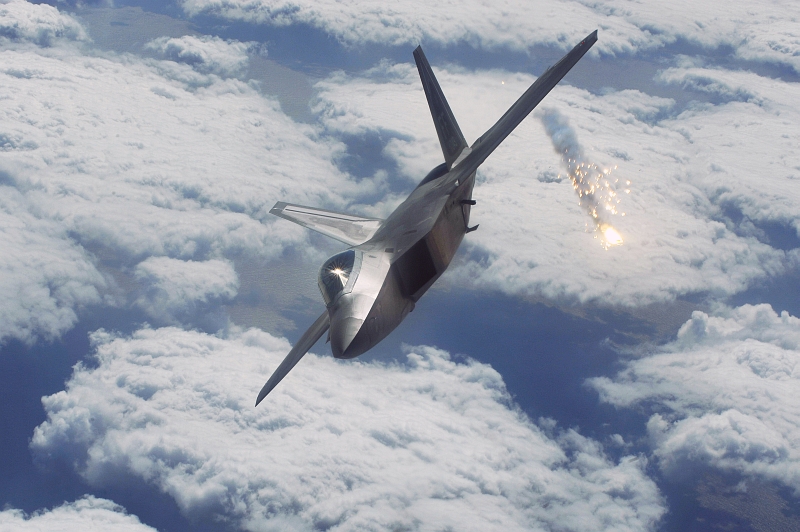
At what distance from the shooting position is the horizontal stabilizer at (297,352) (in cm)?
2855

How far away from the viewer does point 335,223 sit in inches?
1483

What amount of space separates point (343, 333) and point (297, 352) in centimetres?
470

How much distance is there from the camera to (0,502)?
9031 cm

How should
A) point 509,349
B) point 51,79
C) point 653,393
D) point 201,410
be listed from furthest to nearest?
point 51,79 → point 509,349 → point 653,393 → point 201,410

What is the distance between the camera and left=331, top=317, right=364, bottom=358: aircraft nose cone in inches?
1006

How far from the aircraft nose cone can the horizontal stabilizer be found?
6.03 ft

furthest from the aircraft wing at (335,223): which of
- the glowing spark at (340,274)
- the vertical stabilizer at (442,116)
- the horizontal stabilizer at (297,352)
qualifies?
the vertical stabilizer at (442,116)

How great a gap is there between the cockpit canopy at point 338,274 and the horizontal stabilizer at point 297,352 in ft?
4.50

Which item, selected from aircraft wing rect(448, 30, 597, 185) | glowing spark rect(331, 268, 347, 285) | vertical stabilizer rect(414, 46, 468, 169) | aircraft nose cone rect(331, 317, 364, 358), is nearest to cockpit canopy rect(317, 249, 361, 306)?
glowing spark rect(331, 268, 347, 285)

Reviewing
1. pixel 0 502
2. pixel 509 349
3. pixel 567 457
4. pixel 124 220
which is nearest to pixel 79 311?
pixel 124 220

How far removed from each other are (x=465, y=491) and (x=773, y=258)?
107483 millimetres

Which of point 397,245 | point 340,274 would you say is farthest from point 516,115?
point 340,274

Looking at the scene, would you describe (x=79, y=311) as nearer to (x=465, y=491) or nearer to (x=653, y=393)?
(x=465, y=491)

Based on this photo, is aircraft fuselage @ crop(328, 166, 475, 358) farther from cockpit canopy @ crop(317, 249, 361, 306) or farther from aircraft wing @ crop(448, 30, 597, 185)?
aircraft wing @ crop(448, 30, 597, 185)
